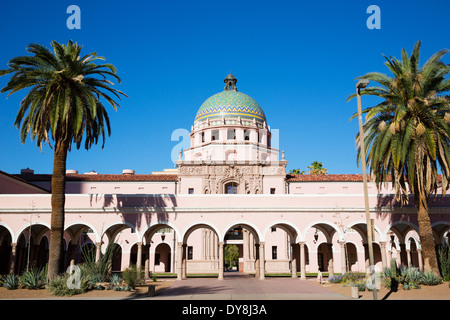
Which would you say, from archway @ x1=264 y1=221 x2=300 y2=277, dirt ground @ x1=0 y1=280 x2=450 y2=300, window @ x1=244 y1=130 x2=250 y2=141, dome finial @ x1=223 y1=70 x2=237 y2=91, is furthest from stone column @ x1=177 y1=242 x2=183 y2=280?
dome finial @ x1=223 y1=70 x2=237 y2=91

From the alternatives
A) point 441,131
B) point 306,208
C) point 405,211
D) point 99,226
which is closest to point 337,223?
point 306,208

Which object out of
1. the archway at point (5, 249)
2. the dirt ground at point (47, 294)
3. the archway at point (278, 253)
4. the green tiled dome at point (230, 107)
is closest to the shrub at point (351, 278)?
the dirt ground at point (47, 294)

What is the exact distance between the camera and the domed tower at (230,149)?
157ft

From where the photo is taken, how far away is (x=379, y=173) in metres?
27.1

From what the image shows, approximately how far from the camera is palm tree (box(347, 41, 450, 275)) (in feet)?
80.9

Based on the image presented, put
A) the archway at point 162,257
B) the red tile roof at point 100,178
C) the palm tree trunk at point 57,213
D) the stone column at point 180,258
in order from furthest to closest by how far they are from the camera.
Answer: the red tile roof at point 100,178
the archway at point 162,257
the stone column at point 180,258
the palm tree trunk at point 57,213

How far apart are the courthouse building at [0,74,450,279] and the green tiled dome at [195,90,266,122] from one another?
0.16 meters

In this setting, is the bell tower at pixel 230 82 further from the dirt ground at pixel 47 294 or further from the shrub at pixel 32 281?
the shrub at pixel 32 281

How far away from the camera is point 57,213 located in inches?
955

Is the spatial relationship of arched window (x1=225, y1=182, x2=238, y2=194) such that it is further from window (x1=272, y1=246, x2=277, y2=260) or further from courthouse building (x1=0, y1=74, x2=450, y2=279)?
window (x1=272, y1=246, x2=277, y2=260)

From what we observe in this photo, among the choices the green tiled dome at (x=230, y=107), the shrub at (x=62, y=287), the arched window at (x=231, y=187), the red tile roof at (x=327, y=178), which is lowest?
the shrub at (x=62, y=287)

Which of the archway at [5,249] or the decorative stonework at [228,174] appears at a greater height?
the decorative stonework at [228,174]
